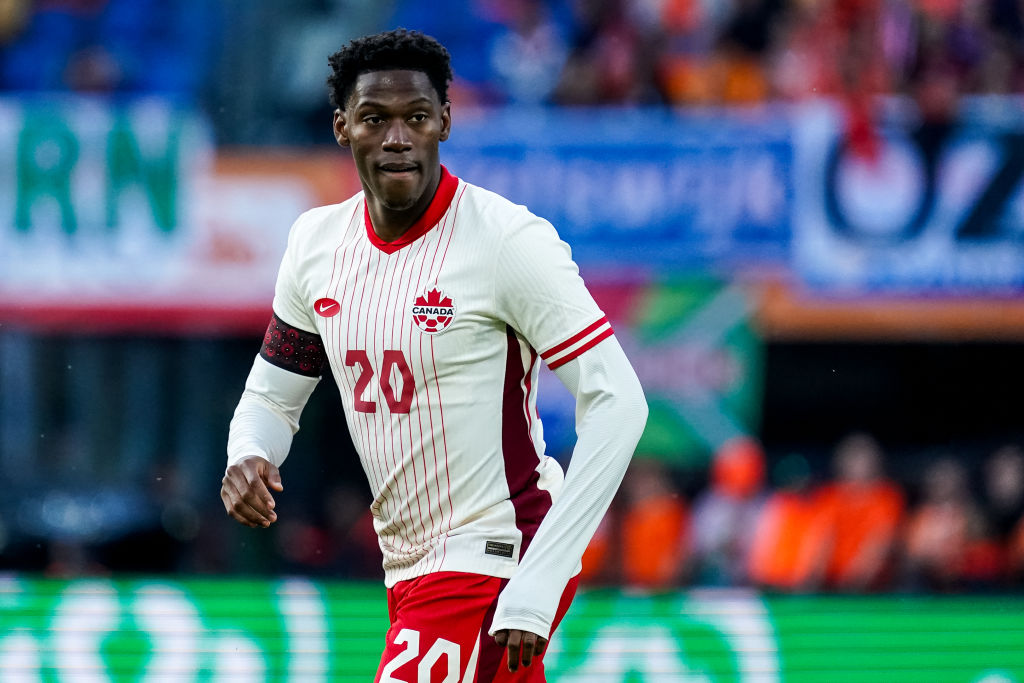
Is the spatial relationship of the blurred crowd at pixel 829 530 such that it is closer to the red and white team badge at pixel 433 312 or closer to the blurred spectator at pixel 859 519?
the blurred spectator at pixel 859 519

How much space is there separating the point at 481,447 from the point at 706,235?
26.2 feet

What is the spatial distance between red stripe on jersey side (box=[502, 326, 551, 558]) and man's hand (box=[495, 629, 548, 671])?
0.98ft

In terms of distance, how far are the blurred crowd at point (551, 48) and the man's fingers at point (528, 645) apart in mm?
8452

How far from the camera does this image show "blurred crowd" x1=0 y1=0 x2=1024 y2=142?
11078 millimetres

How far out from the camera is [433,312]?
304cm

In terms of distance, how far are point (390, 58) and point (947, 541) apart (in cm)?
704

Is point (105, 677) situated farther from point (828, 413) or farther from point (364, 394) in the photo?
point (828, 413)

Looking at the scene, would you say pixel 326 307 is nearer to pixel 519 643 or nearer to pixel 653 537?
pixel 519 643

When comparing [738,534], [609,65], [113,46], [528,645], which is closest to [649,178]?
[609,65]

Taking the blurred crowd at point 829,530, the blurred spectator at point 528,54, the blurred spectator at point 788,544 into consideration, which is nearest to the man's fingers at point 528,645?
the blurred crowd at point 829,530

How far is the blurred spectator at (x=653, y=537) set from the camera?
9.60m

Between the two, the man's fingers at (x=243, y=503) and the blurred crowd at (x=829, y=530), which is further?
the blurred crowd at (x=829, y=530)

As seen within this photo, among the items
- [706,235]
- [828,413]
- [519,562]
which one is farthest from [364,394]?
[828,413]

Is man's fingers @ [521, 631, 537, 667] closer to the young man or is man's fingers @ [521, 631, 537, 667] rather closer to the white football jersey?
the young man
